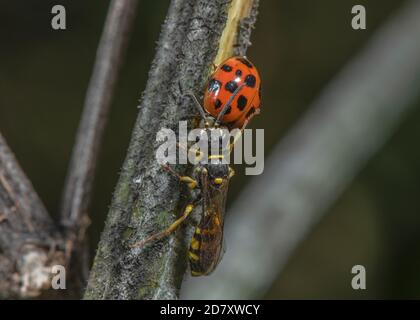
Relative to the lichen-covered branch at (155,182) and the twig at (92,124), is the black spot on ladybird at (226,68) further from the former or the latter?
the twig at (92,124)

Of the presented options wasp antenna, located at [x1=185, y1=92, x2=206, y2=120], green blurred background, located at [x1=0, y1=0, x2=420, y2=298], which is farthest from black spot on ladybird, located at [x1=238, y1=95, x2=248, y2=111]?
green blurred background, located at [x1=0, y1=0, x2=420, y2=298]

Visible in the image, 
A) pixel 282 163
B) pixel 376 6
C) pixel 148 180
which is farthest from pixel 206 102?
pixel 376 6

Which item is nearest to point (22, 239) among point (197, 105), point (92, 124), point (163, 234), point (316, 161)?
point (92, 124)

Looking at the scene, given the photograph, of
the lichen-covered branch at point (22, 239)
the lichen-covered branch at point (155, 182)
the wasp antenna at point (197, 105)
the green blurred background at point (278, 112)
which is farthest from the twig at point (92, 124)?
the green blurred background at point (278, 112)

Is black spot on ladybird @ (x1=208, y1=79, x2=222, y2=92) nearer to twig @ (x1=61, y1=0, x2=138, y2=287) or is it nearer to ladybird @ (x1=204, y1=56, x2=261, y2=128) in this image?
ladybird @ (x1=204, y1=56, x2=261, y2=128)

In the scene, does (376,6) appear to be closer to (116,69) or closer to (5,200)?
(116,69)

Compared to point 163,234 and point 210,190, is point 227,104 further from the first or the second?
point 163,234
